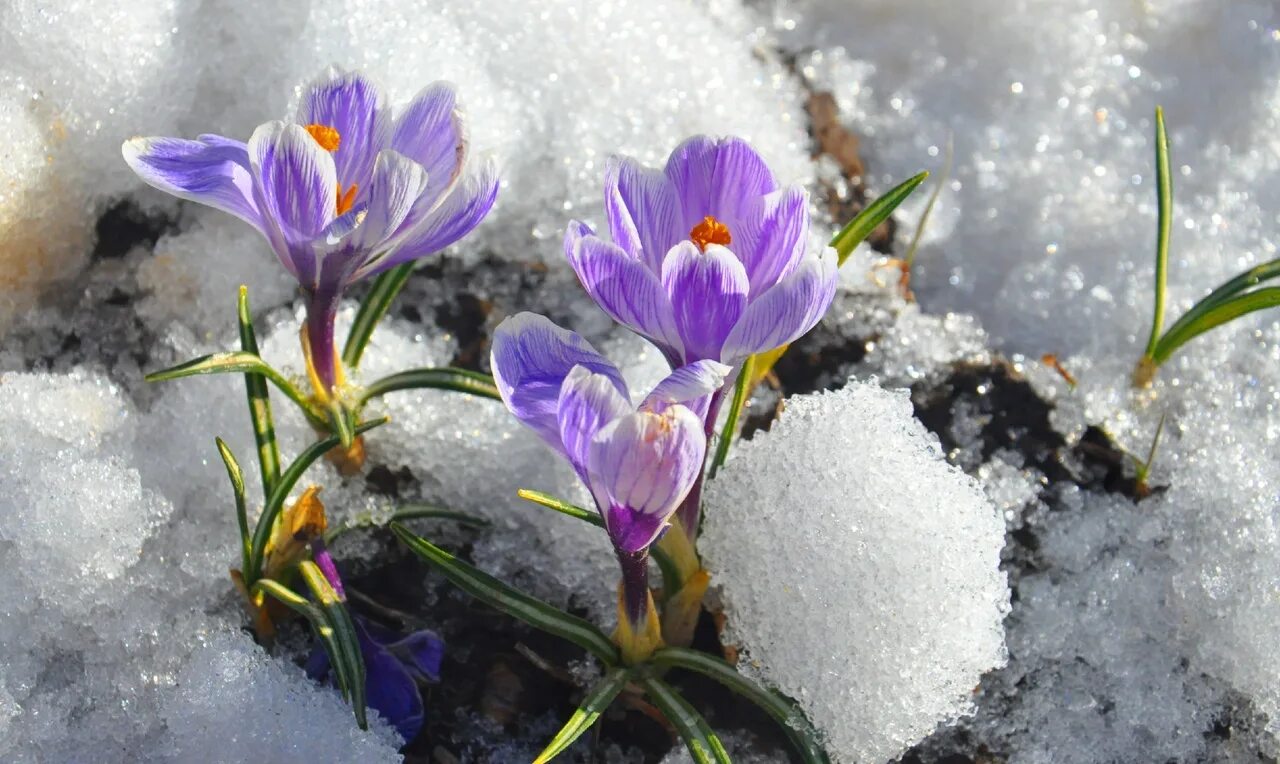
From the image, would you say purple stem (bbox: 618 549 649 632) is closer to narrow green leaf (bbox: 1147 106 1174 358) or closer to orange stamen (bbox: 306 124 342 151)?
orange stamen (bbox: 306 124 342 151)

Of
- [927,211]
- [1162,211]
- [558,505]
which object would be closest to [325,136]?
[558,505]

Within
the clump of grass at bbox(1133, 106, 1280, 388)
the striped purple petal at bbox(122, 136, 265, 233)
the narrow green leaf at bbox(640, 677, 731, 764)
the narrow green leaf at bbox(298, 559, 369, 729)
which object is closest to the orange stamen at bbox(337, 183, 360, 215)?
the striped purple petal at bbox(122, 136, 265, 233)

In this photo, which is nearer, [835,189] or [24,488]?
[24,488]

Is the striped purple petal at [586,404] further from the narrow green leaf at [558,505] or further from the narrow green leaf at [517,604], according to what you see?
the narrow green leaf at [517,604]

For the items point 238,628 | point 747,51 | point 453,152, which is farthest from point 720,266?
point 747,51

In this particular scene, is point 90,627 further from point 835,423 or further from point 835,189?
point 835,189
